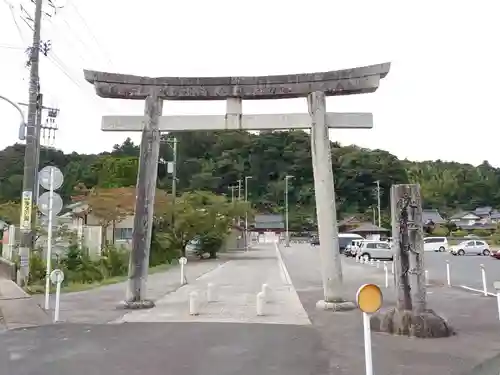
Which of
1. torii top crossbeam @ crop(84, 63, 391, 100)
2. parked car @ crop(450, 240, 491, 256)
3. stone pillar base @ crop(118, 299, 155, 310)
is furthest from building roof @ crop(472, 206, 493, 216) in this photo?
stone pillar base @ crop(118, 299, 155, 310)

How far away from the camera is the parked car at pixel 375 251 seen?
126 ft

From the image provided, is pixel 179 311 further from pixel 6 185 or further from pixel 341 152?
pixel 341 152

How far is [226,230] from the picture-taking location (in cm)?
4094

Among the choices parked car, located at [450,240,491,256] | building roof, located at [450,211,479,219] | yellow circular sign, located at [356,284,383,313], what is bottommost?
parked car, located at [450,240,491,256]

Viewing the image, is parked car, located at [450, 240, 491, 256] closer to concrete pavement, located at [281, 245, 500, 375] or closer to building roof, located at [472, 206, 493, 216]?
concrete pavement, located at [281, 245, 500, 375]

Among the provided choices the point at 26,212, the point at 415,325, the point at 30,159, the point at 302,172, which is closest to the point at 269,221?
the point at 302,172

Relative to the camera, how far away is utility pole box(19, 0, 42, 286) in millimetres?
16359

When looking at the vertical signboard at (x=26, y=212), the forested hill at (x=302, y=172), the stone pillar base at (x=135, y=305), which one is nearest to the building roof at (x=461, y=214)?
the forested hill at (x=302, y=172)

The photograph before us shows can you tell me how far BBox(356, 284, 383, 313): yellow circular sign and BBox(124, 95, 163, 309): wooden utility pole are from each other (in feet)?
26.3

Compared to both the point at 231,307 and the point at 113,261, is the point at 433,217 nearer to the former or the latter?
the point at 113,261

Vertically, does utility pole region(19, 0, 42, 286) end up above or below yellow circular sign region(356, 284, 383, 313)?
above

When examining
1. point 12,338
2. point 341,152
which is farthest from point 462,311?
point 341,152

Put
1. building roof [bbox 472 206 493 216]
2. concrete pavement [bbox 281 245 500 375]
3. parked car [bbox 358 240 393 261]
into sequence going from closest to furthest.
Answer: concrete pavement [bbox 281 245 500 375] < parked car [bbox 358 240 393 261] < building roof [bbox 472 206 493 216]

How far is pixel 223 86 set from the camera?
12.9 meters
